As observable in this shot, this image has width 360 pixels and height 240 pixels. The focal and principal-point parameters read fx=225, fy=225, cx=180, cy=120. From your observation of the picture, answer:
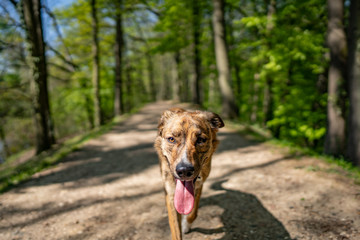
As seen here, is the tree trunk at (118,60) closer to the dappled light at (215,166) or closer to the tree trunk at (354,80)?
the dappled light at (215,166)

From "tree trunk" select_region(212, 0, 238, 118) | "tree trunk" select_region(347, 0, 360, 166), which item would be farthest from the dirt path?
"tree trunk" select_region(212, 0, 238, 118)

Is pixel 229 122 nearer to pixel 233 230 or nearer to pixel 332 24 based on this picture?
pixel 332 24

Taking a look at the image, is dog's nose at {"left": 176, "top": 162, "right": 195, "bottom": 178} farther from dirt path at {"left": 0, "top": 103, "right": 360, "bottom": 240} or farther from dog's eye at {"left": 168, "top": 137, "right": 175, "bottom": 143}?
dirt path at {"left": 0, "top": 103, "right": 360, "bottom": 240}

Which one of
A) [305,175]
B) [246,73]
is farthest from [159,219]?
[246,73]

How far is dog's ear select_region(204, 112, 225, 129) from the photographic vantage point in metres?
3.19

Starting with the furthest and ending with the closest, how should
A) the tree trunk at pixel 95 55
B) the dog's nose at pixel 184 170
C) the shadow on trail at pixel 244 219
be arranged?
the tree trunk at pixel 95 55 < the shadow on trail at pixel 244 219 < the dog's nose at pixel 184 170

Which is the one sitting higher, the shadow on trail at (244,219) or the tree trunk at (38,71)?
the tree trunk at (38,71)

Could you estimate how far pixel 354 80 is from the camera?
5598 millimetres

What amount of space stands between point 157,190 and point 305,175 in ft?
11.0

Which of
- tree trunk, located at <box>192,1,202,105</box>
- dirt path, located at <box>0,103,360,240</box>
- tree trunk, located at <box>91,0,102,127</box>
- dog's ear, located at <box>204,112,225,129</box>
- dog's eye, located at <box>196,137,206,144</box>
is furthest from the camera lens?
tree trunk, located at <box>192,1,202,105</box>

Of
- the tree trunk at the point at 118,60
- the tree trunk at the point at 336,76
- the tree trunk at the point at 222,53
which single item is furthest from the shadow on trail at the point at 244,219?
the tree trunk at the point at 118,60

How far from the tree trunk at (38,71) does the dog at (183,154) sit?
6.88 meters

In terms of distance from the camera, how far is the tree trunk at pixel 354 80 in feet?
18.1

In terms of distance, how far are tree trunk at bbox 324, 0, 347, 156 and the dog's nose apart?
5838 millimetres
